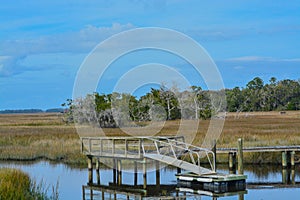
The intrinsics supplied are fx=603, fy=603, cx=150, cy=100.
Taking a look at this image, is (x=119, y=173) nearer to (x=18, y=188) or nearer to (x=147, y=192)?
(x=147, y=192)

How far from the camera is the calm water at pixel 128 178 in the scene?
22.8 meters

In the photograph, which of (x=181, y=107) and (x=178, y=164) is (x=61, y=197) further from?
(x=181, y=107)

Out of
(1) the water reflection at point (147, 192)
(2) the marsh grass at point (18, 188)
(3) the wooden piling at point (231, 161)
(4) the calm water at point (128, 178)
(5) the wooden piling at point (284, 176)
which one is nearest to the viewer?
(2) the marsh grass at point (18, 188)

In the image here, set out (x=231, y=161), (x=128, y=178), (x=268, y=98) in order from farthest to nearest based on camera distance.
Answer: (x=268, y=98) → (x=231, y=161) → (x=128, y=178)

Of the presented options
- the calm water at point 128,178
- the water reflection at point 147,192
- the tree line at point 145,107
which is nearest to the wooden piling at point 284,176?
the calm water at point 128,178

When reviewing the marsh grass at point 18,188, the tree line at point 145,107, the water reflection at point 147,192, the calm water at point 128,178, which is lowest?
the water reflection at point 147,192

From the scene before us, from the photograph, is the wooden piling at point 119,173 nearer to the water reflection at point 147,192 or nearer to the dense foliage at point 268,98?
the water reflection at point 147,192

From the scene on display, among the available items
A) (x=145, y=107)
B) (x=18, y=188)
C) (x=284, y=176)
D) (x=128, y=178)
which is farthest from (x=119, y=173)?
(x=145, y=107)

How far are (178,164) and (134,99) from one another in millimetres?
32818

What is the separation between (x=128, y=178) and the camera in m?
27.8

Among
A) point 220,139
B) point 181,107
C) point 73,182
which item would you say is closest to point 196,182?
point 73,182

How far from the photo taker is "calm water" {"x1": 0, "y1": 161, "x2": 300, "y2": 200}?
2275 centimetres

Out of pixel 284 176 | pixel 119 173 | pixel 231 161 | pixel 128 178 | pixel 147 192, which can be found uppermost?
pixel 231 161

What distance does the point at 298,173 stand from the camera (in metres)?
28.1
